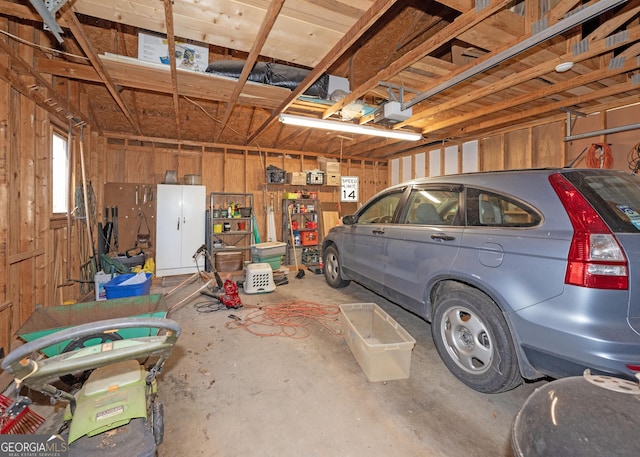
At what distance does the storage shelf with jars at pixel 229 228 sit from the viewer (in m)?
5.91

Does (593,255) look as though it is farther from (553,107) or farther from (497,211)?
(553,107)

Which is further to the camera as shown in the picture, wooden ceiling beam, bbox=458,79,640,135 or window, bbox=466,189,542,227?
wooden ceiling beam, bbox=458,79,640,135

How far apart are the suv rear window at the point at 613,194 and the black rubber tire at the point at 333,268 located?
3.05m

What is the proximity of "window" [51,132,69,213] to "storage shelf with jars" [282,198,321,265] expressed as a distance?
4052 millimetres

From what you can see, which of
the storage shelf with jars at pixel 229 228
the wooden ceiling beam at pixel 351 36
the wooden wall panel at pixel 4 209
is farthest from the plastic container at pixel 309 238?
the wooden wall panel at pixel 4 209

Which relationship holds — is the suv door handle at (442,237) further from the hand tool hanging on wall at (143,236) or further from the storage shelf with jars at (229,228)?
the hand tool hanging on wall at (143,236)

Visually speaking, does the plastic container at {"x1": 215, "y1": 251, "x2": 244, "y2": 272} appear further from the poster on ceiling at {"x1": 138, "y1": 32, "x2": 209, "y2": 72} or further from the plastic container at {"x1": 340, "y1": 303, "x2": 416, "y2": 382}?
the plastic container at {"x1": 340, "y1": 303, "x2": 416, "y2": 382}

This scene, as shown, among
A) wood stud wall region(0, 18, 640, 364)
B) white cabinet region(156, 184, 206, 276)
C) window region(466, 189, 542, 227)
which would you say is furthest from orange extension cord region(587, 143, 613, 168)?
white cabinet region(156, 184, 206, 276)

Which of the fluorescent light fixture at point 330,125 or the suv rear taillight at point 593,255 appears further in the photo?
the fluorescent light fixture at point 330,125

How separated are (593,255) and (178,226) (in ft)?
20.3

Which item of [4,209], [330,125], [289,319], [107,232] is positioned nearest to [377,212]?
[330,125]

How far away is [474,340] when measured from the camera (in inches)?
Result: 80.5

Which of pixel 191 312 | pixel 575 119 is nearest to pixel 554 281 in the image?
pixel 191 312

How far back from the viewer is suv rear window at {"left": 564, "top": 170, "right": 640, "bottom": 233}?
4.92 ft
